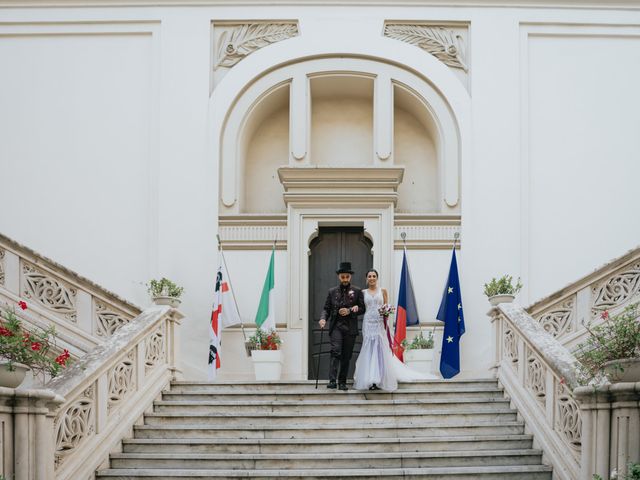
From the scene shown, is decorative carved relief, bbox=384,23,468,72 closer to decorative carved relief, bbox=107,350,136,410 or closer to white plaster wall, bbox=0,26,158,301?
white plaster wall, bbox=0,26,158,301

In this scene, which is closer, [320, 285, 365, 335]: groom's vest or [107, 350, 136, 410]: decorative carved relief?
[107, 350, 136, 410]: decorative carved relief

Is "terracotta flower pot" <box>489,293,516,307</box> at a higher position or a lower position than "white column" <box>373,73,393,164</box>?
lower

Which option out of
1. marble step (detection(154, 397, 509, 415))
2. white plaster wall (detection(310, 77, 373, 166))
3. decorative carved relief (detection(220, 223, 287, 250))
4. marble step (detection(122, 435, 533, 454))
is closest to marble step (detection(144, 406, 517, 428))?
marble step (detection(154, 397, 509, 415))

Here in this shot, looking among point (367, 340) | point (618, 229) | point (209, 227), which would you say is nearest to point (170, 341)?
point (367, 340)

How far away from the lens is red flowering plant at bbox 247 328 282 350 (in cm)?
1723

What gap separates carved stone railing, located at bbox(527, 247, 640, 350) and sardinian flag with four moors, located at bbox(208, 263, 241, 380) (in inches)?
201

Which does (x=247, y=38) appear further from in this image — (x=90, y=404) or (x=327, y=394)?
(x=90, y=404)

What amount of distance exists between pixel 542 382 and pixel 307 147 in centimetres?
761

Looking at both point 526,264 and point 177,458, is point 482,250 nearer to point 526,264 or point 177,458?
point 526,264

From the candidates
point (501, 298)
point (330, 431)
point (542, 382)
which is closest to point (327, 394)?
point (330, 431)

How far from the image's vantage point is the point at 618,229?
729 inches

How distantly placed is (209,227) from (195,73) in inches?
109

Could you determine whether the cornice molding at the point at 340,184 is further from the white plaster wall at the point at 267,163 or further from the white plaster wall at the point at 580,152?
the white plaster wall at the point at 580,152

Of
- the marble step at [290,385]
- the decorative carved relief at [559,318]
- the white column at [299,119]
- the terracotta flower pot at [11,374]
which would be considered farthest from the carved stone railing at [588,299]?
the terracotta flower pot at [11,374]
